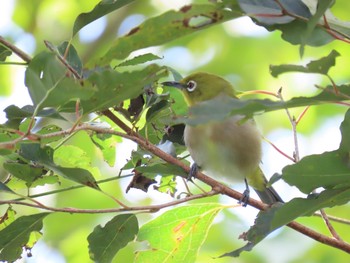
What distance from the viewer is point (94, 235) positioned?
2.13m

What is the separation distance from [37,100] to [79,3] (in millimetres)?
3709

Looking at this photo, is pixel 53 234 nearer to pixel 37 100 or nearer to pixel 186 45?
pixel 186 45

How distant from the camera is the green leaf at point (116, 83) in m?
1.62

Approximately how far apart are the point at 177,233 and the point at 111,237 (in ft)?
1.16

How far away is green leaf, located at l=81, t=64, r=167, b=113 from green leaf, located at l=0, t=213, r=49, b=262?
1.81 ft

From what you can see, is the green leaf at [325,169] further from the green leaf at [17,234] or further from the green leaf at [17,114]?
the green leaf at [17,234]

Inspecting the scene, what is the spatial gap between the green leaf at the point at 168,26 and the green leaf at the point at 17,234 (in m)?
0.71

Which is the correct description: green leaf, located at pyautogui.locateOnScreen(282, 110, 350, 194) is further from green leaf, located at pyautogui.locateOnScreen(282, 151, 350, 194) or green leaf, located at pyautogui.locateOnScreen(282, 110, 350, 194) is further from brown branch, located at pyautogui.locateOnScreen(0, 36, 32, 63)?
brown branch, located at pyautogui.locateOnScreen(0, 36, 32, 63)

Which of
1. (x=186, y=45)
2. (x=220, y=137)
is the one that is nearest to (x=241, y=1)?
(x=220, y=137)

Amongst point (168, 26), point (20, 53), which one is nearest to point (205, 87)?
point (20, 53)

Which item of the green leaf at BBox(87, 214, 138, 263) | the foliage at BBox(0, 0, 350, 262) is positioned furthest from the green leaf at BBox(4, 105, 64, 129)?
the green leaf at BBox(87, 214, 138, 263)

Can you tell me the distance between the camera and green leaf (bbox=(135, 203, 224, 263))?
240 cm

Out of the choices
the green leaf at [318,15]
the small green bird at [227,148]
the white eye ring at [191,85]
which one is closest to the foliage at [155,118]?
the green leaf at [318,15]

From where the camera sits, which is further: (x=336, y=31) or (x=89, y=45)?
(x=89, y=45)
